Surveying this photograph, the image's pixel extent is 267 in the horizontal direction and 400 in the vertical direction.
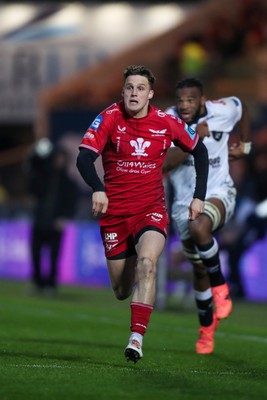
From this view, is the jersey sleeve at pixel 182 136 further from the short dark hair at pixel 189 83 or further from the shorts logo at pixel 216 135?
the shorts logo at pixel 216 135

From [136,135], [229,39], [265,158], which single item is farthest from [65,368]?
[229,39]

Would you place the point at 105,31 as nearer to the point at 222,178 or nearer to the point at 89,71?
the point at 89,71

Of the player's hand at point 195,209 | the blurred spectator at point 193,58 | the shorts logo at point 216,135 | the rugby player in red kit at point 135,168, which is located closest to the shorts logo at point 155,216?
the rugby player in red kit at point 135,168

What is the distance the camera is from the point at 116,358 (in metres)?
10.1

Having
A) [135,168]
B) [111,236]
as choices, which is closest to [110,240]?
[111,236]

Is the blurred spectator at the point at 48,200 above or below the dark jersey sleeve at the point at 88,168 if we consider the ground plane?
below

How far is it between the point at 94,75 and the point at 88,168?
19937 mm

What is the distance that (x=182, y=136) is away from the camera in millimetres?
9734

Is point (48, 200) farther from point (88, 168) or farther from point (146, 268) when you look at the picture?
point (146, 268)

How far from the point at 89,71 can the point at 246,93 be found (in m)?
4.86

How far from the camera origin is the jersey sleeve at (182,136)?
9711 mm

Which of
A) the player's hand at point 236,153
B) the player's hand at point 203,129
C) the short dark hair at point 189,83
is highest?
the short dark hair at point 189,83

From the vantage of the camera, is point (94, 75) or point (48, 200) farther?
point (94, 75)

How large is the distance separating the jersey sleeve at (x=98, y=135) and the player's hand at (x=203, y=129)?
5.72 feet
